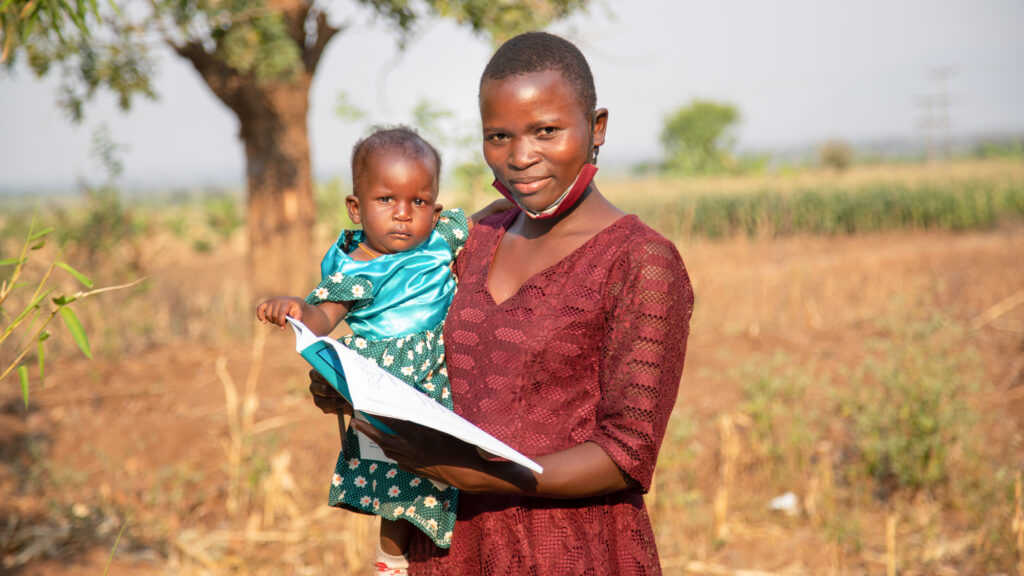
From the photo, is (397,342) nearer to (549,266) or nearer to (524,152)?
(549,266)

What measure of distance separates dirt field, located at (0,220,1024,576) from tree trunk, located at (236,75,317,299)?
70cm

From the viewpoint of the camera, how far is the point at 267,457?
5156 millimetres

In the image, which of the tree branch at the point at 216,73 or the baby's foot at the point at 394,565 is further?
the tree branch at the point at 216,73

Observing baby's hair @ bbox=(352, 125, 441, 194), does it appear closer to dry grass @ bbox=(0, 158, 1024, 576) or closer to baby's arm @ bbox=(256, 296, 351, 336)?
baby's arm @ bbox=(256, 296, 351, 336)

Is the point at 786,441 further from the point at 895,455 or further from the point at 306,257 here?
the point at 306,257

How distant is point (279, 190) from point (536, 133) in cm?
695

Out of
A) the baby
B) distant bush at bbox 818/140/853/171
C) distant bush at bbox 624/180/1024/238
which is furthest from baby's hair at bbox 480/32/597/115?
distant bush at bbox 818/140/853/171

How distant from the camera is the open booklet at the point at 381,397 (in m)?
1.12

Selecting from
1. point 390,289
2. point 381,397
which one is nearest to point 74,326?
point 390,289

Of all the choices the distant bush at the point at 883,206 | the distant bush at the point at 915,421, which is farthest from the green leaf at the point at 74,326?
the distant bush at the point at 883,206

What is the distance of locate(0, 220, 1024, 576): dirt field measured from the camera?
14.1 feet

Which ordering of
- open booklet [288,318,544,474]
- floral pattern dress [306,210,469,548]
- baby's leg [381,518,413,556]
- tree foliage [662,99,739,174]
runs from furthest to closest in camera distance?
tree foliage [662,99,739,174] < baby's leg [381,518,413,556] < floral pattern dress [306,210,469,548] < open booklet [288,318,544,474]

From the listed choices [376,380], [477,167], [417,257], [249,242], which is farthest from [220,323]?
[376,380]

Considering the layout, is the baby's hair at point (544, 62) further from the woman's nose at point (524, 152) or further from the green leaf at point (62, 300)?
the green leaf at point (62, 300)
